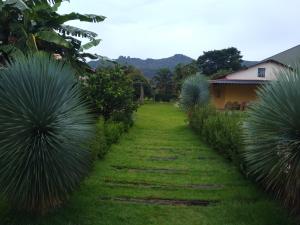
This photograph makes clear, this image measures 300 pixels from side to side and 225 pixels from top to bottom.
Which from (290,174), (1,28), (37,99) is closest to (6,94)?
(37,99)

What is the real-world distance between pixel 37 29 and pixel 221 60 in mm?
54332

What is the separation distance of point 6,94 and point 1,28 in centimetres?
737

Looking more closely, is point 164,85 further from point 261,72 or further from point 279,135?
point 279,135

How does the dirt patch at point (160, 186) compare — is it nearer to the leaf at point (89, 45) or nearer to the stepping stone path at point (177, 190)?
the stepping stone path at point (177, 190)

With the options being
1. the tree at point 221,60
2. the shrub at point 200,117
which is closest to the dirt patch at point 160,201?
the shrub at point 200,117

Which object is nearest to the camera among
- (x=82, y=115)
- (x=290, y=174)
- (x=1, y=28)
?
(x=290, y=174)

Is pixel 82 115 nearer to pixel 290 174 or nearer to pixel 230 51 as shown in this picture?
pixel 290 174

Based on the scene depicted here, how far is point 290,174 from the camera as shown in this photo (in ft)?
19.4

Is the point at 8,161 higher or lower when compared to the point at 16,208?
higher

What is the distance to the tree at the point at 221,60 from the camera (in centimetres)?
6419

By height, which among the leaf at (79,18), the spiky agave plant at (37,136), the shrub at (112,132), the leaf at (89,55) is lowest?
the shrub at (112,132)

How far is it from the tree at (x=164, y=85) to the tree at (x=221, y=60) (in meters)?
9.21

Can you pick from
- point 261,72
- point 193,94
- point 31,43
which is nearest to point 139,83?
point 261,72

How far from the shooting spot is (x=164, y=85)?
5631 centimetres
